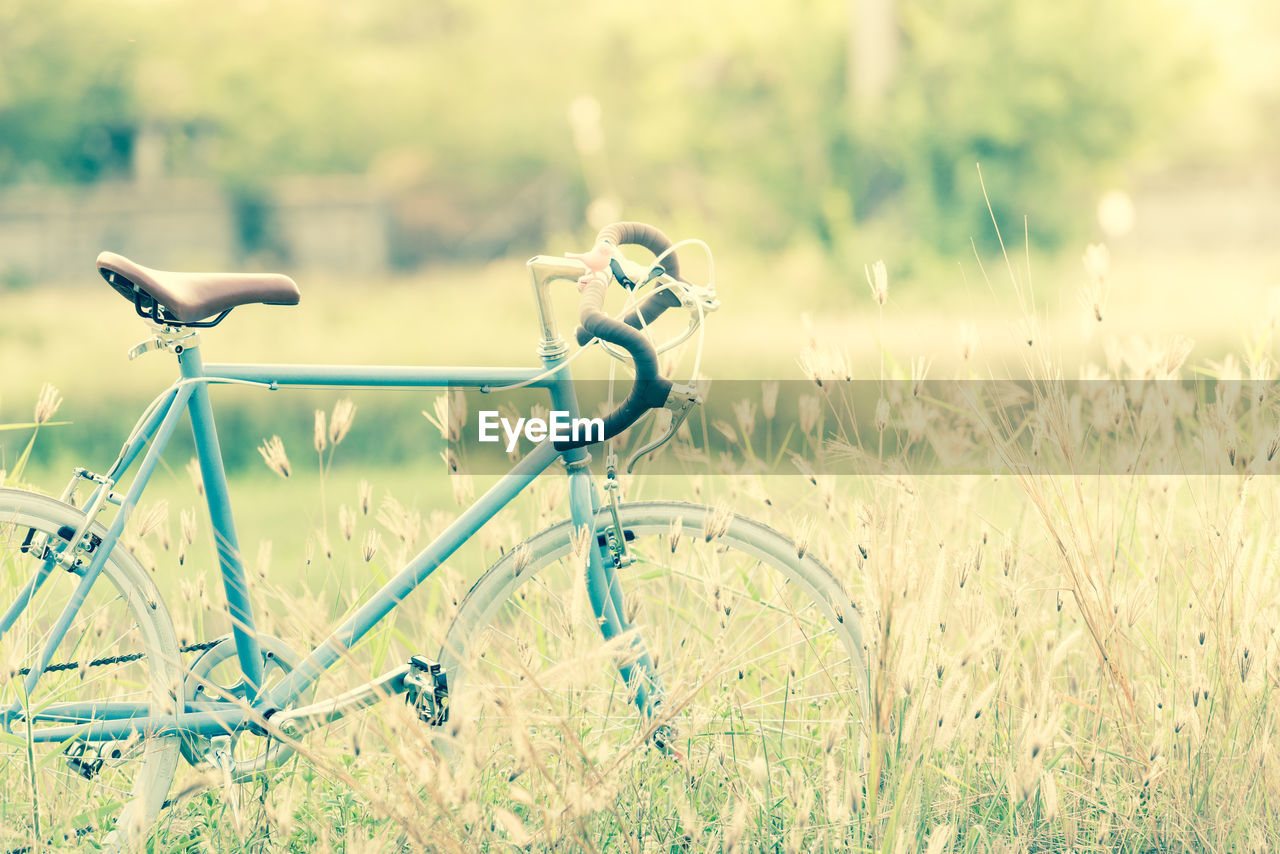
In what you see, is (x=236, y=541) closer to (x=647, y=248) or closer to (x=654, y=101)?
(x=647, y=248)

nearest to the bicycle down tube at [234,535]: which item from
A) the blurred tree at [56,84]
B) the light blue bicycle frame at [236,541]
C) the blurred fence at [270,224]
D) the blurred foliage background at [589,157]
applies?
the light blue bicycle frame at [236,541]

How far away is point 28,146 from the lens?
11.7 metres

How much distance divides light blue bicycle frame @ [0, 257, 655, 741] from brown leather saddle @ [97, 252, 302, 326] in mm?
85

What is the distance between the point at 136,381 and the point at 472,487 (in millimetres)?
6574

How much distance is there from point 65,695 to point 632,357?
129 cm

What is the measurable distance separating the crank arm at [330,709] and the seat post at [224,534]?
86 millimetres

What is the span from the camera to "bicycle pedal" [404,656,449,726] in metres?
1.87

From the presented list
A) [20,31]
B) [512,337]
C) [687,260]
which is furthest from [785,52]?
[20,31]

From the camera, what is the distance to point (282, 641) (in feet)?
6.43

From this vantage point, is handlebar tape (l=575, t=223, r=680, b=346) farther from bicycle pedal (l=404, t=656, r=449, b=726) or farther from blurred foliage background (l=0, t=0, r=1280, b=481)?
blurred foliage background (l=0, t=0, r=1280, b=481)

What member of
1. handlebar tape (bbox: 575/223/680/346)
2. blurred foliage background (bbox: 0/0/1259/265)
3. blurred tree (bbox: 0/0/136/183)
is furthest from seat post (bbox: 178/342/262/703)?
blurred tree (bbox: 0/0/136/183)

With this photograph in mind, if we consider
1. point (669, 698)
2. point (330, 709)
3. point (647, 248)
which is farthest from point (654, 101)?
point (669, 698)

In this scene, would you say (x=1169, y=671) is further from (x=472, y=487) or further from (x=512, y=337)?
(x=512, y=337)

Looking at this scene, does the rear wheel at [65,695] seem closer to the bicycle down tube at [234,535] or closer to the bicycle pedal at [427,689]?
the bicycle down tube at [234,535]
